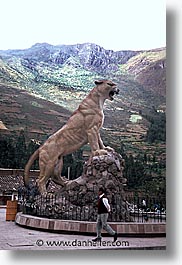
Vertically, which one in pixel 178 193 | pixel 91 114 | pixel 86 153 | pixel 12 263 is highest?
pixel 91 114

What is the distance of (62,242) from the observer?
18.6 feet

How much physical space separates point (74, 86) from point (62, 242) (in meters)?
3.91

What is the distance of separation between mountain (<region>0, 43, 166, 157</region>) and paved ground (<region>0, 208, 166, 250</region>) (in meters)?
2.25

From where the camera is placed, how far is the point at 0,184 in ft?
27.0

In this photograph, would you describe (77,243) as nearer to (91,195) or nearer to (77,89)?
(91,195)

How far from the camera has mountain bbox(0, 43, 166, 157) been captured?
8062 mm

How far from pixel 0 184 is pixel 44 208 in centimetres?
164

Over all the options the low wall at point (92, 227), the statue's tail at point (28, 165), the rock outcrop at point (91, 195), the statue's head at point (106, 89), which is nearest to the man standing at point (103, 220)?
the low wall at point (92, 227)

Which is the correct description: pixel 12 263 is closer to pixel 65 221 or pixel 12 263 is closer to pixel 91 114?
pixel 65 221

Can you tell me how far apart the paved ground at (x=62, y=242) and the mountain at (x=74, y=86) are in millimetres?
2254

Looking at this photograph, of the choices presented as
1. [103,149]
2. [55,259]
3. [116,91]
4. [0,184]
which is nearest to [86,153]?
[103,149]

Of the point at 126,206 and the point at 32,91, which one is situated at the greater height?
the point at 32,91

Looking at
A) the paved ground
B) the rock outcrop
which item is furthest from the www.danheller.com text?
the rock outcrop

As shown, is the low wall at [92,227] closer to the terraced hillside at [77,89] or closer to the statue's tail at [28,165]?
the statue's tail at [28,165]
